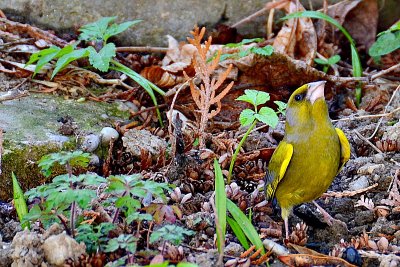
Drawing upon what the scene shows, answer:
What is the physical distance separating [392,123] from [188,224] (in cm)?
168

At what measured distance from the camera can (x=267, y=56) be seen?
181 inches

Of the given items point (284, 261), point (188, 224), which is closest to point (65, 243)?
point (188, 224)

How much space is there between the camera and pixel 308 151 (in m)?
3.37

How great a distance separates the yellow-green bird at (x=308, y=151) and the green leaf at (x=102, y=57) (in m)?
1.37

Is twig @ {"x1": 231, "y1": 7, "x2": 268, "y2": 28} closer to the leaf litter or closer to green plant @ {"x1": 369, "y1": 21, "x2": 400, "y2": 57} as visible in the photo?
the leaf litter

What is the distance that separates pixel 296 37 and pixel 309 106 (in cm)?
189

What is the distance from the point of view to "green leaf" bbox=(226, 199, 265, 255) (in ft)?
10.2

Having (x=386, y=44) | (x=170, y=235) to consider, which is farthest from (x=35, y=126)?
(x=386, y=44)

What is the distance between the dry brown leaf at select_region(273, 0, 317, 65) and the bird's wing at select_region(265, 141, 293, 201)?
174 centimetres

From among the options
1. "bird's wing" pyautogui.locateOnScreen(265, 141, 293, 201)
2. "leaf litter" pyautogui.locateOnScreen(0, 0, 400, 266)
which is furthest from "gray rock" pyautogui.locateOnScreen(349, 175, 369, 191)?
"bird's wing" pyautogui.locateOnScreen(265, 141, 293, 201)

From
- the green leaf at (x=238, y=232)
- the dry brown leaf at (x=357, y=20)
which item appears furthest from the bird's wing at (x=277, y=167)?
the dry brown leaf at (x=357, y=20)

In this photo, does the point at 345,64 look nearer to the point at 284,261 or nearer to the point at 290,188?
the point at 290,188

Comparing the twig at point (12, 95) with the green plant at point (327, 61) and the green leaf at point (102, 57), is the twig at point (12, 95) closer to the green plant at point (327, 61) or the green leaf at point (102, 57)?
the green leaf at point (102, 57)

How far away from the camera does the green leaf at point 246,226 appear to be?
3107 mm
